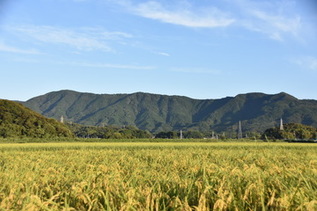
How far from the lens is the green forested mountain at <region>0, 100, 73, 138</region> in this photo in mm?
78375

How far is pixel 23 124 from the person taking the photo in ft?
279

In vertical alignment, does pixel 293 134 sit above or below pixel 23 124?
below

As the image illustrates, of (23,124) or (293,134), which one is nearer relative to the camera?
(23,124)

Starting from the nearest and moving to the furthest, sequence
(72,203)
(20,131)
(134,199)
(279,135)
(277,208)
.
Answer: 1. (277,208)
2. (134,199)
3. (72,203)
4. (20,131)
5. (279,135)

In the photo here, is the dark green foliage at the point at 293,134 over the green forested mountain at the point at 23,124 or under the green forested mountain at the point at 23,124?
under

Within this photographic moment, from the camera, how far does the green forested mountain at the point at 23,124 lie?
7838cm

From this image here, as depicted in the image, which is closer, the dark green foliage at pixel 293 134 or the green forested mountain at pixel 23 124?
the green forested mountain at pixel 23 124

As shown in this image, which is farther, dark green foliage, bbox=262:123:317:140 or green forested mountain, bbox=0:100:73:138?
dark green foliage, bbox=262:123:317:140

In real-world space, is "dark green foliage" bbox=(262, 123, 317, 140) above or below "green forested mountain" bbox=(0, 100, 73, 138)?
below

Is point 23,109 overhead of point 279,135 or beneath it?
overhead

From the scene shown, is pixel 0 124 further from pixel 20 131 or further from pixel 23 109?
pixel 23 109

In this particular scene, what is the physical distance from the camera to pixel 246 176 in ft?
13.9

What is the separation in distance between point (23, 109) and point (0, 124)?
13598 mm

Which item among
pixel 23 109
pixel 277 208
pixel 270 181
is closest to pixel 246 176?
pixel 270 181
